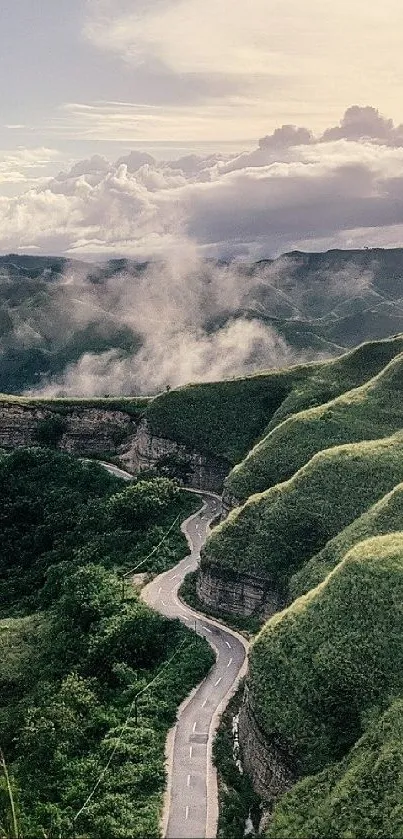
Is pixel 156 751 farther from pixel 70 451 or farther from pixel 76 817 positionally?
pixel 70 451

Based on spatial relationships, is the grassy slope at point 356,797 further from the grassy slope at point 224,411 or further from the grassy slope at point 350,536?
the grassy slope at point 224,411

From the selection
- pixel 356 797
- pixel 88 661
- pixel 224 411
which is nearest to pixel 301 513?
pixel 88 661

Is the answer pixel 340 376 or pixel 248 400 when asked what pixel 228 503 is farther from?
pixel 340 376

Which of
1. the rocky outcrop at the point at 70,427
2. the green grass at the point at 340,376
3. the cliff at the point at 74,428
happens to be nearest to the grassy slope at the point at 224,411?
the green grass at the point at 340,376

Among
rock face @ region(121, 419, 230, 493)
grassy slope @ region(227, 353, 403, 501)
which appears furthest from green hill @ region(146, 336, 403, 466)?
grassy slope @ region(227, 353, 403, 501)

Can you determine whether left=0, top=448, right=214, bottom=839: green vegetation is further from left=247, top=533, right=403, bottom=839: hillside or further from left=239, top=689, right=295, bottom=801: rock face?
left=247, top=533, right=403, bottom=839: hillside

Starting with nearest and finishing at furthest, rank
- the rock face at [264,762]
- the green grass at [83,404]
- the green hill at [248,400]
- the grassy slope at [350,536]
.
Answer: the rock face at [264,762] → the grassy slope at [350,536] → the green hill at [248,400] → the green grass at [83,404]
